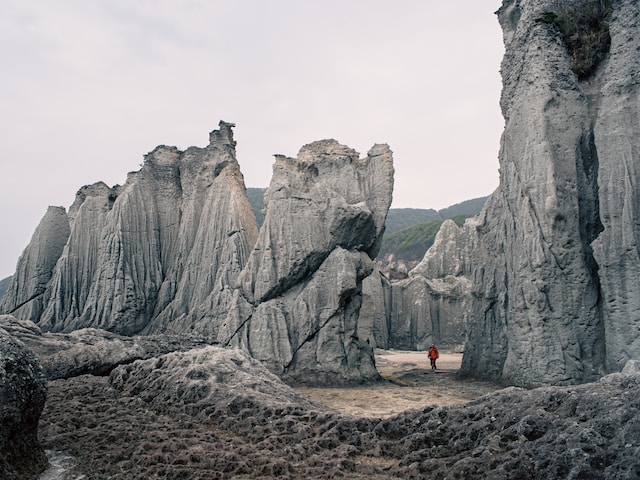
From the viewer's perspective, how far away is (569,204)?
42.9 feet

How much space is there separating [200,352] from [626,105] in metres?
10.8

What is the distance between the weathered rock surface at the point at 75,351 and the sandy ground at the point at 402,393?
3949 mm

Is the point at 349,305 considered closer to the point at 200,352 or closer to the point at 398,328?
the point at 200,352

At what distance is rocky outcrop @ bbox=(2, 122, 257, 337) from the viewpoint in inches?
997

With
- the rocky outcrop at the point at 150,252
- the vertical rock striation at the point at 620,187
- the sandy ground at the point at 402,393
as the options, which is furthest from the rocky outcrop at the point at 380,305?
the vertical rock striation at the point at 620,187

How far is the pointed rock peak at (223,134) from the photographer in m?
27.6

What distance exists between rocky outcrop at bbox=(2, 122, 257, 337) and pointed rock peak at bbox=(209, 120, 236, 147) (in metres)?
0.05

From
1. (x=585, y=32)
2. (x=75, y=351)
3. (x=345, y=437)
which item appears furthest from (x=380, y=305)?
(x=345, y=437)

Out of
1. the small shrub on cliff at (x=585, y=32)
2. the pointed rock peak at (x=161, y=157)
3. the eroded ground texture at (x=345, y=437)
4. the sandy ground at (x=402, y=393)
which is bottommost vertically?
the sandy ground at (x=402, y=393)

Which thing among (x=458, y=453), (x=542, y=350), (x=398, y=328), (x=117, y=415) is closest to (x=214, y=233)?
(x=398, y=328)

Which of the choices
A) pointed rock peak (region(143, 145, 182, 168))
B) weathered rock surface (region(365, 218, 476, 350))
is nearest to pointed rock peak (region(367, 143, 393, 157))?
weathered rock surface (region(365, 218, 476, 350))

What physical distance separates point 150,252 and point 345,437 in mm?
24392

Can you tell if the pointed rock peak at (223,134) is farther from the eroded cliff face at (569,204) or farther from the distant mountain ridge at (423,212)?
the distant mountain ridge at (423,212)

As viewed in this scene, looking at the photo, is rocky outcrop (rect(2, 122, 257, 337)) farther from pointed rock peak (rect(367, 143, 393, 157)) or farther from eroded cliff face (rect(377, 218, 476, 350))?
eroded cliff face (rect(377, 218, 476, 350))
